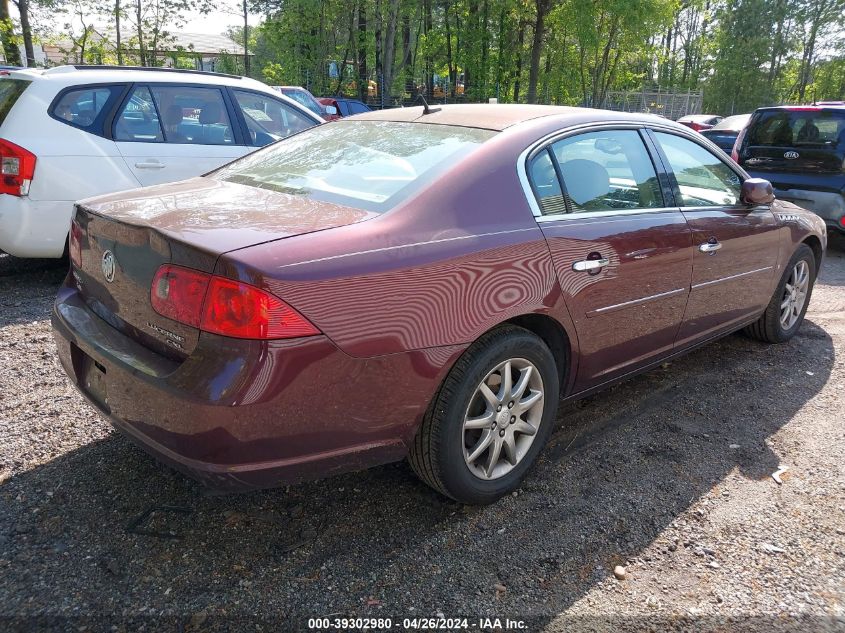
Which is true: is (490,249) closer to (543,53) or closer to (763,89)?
(543,53)

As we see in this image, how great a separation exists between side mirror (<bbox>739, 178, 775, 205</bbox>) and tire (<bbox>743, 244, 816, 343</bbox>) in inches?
30.7

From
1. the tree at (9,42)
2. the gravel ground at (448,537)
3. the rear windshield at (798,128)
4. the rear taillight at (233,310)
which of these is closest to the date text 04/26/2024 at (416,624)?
the gravel ground at (448,537)

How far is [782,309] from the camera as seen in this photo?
4758 millimetres

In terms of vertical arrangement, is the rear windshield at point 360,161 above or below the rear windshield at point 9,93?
below

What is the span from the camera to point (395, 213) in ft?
7.97

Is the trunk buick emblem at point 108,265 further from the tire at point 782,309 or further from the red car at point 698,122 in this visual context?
the red car at point 698,122

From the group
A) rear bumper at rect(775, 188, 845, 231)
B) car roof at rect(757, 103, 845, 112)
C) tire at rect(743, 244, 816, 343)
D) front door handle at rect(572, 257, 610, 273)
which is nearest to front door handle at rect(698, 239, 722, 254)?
front door handle at rect(572, 257, 610, 273)

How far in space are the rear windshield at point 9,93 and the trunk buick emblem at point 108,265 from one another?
10.8 feet

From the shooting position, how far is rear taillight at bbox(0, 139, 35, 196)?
481cm

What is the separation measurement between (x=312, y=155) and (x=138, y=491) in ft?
5.45

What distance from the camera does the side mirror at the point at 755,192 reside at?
3.96 m

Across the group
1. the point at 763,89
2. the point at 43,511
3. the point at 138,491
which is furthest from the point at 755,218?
the point at 763,89

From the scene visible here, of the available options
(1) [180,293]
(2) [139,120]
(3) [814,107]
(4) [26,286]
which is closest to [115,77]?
(2) [139,120]

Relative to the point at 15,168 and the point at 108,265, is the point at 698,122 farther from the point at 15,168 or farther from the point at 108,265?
the point at 108,265
